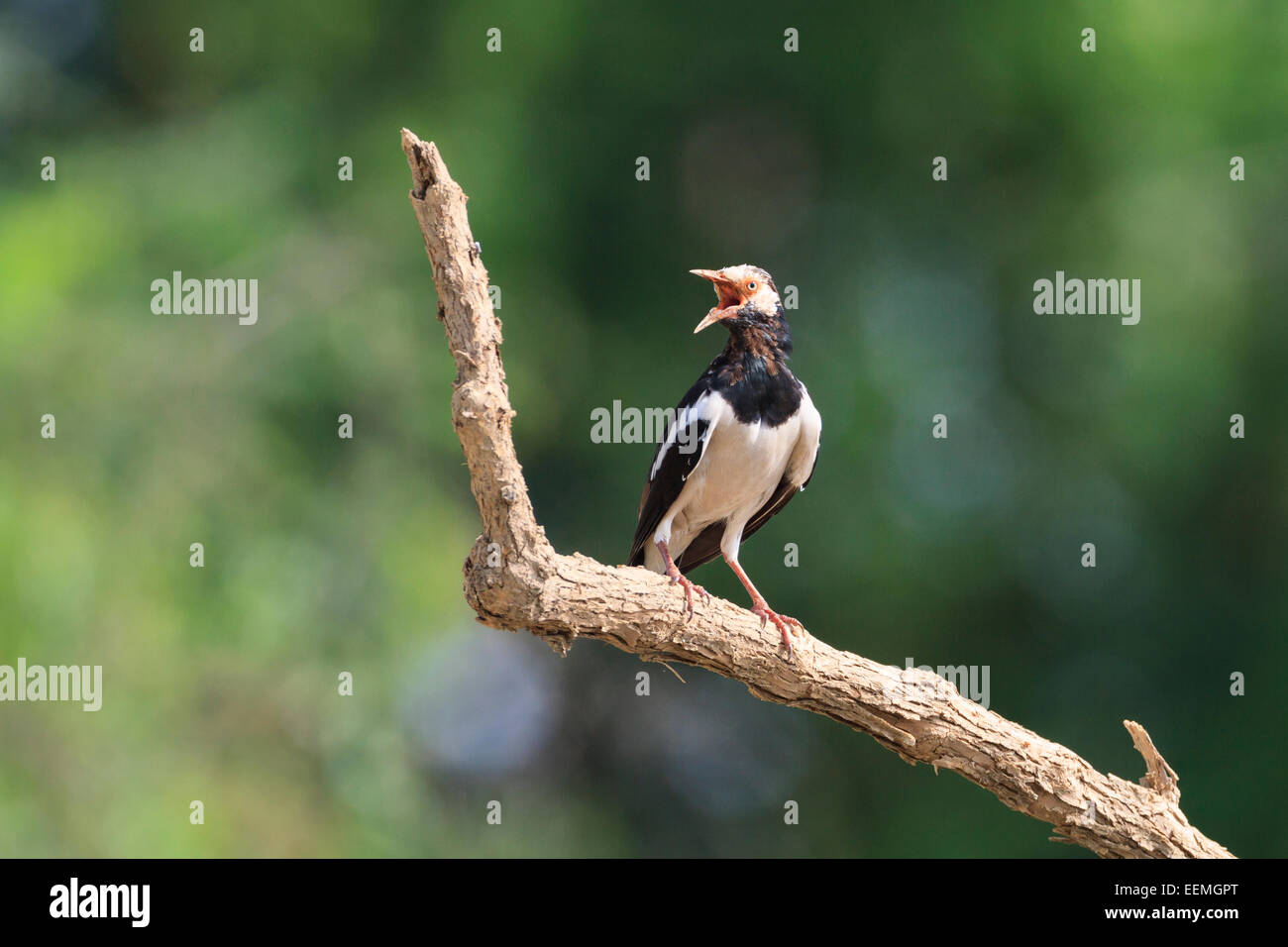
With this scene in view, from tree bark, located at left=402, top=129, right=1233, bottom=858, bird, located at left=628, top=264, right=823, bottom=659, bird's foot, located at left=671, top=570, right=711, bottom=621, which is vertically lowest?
tree bark, located at left=402, top=129, right=1233, bottom=858

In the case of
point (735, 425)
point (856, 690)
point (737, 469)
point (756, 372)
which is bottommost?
point (856, 690)

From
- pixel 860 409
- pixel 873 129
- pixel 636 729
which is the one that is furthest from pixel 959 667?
pixel 873 129

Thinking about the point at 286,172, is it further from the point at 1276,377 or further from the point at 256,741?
the point at 1276,377

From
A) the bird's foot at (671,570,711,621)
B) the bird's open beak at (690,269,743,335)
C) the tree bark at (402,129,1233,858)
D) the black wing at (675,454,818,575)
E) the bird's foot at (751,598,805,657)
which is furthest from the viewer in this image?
the black wing at (675,454,818,575)

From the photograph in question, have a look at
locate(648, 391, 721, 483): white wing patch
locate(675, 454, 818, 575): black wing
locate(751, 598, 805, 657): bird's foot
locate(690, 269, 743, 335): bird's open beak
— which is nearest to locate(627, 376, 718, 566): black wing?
locate(648, 391, 721, 483): white wing patch

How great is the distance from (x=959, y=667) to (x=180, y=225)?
207 inches

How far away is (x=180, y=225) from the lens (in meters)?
7.87

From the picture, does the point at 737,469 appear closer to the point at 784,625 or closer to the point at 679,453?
the point at 679,453

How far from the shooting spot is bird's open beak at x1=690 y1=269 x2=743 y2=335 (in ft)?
16.5

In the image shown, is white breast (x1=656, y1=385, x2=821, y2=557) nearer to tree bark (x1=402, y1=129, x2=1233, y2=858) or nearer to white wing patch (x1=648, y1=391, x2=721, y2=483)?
white wing patch (x1=648, y1=391, x2=721, y2=483)

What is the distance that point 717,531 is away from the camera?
5.59 metres

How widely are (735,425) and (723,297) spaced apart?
1.77 feet

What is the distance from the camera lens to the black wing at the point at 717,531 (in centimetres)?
557

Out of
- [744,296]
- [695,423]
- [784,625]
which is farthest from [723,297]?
[784,625]
